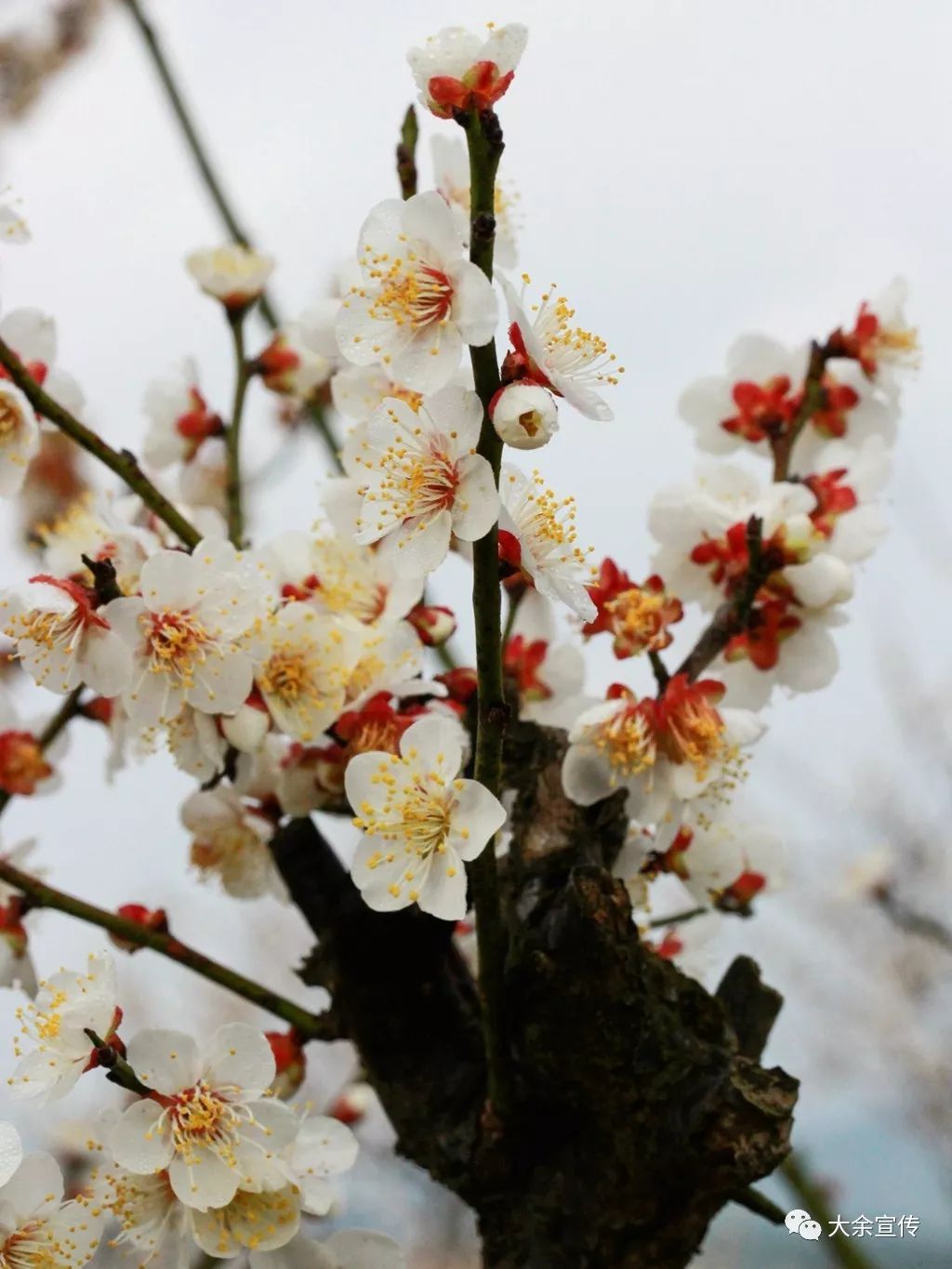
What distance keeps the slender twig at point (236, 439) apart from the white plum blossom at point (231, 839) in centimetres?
24

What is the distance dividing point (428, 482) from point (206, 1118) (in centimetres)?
42

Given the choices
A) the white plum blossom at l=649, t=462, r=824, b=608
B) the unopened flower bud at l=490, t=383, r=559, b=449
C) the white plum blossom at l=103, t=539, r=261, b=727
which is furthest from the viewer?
the white plum blossom at l=649, t=462, r=824, b=608

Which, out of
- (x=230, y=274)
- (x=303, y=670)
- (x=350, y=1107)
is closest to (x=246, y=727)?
(x=303, y=670)

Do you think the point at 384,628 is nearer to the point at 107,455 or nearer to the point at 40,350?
the point at 107,455

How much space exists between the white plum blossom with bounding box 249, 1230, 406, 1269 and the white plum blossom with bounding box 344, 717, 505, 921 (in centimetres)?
28

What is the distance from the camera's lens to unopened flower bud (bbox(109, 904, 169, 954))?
101cm

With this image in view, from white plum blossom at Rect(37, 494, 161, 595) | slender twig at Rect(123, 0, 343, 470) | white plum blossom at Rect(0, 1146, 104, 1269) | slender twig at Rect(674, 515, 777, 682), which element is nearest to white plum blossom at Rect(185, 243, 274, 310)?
slender twig at Rect(123, 0, 343, 470)

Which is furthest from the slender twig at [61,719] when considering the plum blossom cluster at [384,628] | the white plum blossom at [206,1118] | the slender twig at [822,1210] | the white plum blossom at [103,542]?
the slender twig at [822,1210]

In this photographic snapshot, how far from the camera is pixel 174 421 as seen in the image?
4.49 feet

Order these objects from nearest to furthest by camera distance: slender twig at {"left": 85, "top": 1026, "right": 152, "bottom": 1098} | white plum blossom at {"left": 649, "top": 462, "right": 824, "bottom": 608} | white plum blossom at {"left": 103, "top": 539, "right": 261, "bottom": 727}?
slender twig at {"left": 85, "top": 1026, "right": 152, "bottom": 1098} → white plum blossom at {"left": 103, "top": 539, "right": 261, "bottom": 727} → white plum blossom at {"left": 649, "top": 462, "right": 824, "bottom": 608}

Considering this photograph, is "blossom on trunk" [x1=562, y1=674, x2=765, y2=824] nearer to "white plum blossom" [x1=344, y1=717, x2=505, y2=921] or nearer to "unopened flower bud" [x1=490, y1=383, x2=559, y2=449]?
"white plum blossom" [x1=344, y1=717, x2=505, y2=921]

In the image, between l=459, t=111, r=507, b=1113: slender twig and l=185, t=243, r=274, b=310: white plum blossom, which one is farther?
l=185, t=243, r=274, b=310: white plum blossom

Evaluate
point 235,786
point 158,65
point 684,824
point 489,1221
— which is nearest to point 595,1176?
point 489,1221

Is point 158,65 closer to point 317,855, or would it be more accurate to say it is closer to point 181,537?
point 181,537
